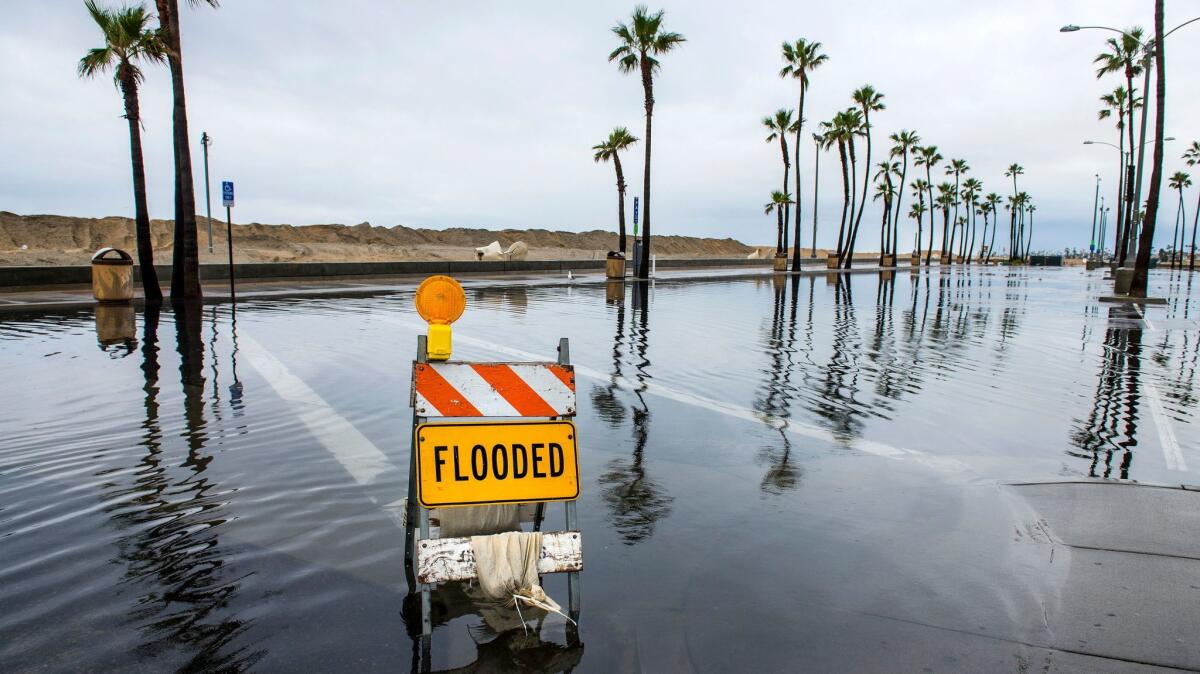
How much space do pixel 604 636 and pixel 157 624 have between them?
1.87m

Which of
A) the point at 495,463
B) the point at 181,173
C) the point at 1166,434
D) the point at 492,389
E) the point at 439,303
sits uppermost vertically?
the point at 181,173

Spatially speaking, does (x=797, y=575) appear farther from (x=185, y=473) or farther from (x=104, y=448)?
(x=104, y=448)

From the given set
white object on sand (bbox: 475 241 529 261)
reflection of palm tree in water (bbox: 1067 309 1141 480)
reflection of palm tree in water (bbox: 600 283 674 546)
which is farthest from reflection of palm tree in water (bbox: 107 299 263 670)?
white object on sand (bbox: 475 241 529 261)

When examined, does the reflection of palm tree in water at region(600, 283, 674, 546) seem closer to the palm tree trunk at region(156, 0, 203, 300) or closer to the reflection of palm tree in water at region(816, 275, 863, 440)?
the reflection of palm tree in water at region(816, 275, 863, 440)

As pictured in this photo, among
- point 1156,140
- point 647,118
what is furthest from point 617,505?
point 647,118

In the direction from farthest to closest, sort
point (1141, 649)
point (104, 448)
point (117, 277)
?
point (117, 277) → point (104, 448) → point (1141, 649)

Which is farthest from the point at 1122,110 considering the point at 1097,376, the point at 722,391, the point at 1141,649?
the point at 1141,649

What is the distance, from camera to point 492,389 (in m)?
3.66

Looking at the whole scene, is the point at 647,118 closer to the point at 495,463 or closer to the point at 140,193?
the point at 140,193

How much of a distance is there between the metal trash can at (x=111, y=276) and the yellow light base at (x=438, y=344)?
19.2 m

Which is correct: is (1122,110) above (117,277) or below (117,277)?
above

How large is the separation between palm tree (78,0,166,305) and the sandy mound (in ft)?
70.7

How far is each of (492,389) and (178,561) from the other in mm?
1906

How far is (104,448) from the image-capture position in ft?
20.5
